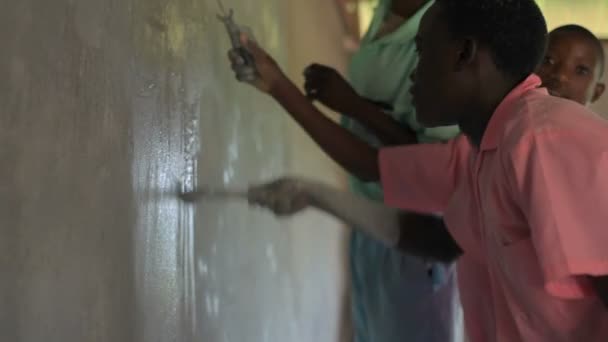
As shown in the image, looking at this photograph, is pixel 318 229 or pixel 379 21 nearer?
pixel 379 21

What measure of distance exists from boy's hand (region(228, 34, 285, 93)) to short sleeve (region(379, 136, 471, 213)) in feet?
0.69

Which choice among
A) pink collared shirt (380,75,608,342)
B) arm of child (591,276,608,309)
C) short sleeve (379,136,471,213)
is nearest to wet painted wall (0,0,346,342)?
short sleeve (379,136,471,213)

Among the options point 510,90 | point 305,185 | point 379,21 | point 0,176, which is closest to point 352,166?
point 305,185

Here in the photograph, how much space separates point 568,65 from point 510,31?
41cm

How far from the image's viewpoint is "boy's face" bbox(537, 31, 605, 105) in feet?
3.84

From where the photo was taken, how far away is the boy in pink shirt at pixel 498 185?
66 centimetres

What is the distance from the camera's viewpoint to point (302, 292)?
61.5 inches

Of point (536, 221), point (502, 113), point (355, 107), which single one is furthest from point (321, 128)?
point (536, 221)

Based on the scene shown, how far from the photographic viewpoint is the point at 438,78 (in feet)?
2.87

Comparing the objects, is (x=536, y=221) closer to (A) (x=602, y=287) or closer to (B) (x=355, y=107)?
(A) (x=602, y=287)

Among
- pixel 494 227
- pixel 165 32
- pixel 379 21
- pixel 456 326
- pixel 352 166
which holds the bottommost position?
pixel 456 326

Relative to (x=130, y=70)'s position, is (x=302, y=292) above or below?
below

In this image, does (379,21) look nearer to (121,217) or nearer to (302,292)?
(302,292)

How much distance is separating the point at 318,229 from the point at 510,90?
3.38 feet
